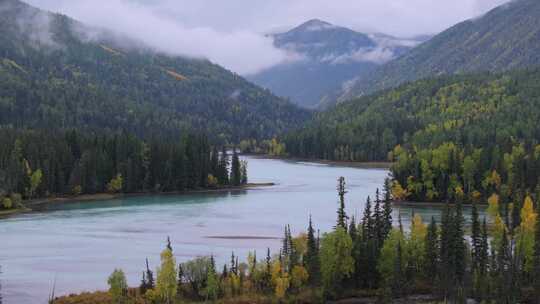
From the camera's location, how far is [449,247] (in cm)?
7875

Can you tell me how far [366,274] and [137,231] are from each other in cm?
4781

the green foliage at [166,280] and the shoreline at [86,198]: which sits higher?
the shoreline at [86,198]

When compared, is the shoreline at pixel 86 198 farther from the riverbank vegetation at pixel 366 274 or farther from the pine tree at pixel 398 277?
the pine tree at pixel 398 277

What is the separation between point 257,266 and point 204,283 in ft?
21.1

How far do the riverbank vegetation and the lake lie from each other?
9.57 metres

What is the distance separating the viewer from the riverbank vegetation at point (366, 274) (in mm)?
71750

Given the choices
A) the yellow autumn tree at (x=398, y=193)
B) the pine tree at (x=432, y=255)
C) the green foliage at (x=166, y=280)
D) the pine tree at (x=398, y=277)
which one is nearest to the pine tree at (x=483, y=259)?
the pine tree at (x=432, y=255)

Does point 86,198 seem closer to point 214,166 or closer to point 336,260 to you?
point 214,166

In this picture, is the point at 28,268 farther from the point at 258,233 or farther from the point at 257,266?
the point at 258,233

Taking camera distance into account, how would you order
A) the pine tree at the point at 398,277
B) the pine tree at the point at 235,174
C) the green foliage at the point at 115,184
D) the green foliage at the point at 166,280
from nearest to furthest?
the green foliage at the point at 166,280 < the pine tree at the point at 398,277 < the green foliage at the point at 115,184 < the pine tree at the point at 235,174

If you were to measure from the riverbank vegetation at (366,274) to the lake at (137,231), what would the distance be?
9.57 m

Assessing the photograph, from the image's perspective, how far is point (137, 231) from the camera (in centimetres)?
11688

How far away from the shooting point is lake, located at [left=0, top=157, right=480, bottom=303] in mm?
84688

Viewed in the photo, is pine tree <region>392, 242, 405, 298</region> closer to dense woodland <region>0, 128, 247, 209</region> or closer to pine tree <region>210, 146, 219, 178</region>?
dense woodland <region>0, 128, 247, 209</region>
